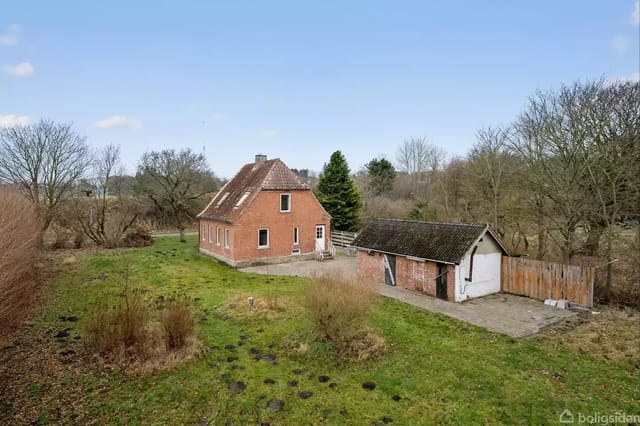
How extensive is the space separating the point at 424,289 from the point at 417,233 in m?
2.66

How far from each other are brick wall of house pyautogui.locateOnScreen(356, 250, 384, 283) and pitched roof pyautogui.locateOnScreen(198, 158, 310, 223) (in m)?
7.53

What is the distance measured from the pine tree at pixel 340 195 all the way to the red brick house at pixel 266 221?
560cm

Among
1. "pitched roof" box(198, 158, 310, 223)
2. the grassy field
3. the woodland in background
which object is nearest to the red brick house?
"pitched roof" box(198, 158, 310, 223)

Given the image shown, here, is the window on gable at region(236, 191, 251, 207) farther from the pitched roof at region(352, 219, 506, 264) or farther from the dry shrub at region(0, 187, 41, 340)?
the dry shrub at region(0, 187, 41, 340)

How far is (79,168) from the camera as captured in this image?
97.8 ft

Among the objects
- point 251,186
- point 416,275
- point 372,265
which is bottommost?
point 416,275

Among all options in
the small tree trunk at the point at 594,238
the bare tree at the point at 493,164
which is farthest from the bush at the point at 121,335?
the bare tree at the point at 493,164

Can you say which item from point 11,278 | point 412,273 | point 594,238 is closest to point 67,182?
point 11,278

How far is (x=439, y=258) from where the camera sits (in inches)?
597

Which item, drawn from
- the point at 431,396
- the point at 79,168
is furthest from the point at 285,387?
the point at 79,168

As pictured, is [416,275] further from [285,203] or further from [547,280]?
[285,203]

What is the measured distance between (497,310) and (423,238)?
14.2ft

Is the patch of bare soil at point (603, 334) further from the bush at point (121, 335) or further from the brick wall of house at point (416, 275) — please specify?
the bush at point (121, 335)

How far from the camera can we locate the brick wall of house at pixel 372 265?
18078 millimetres
